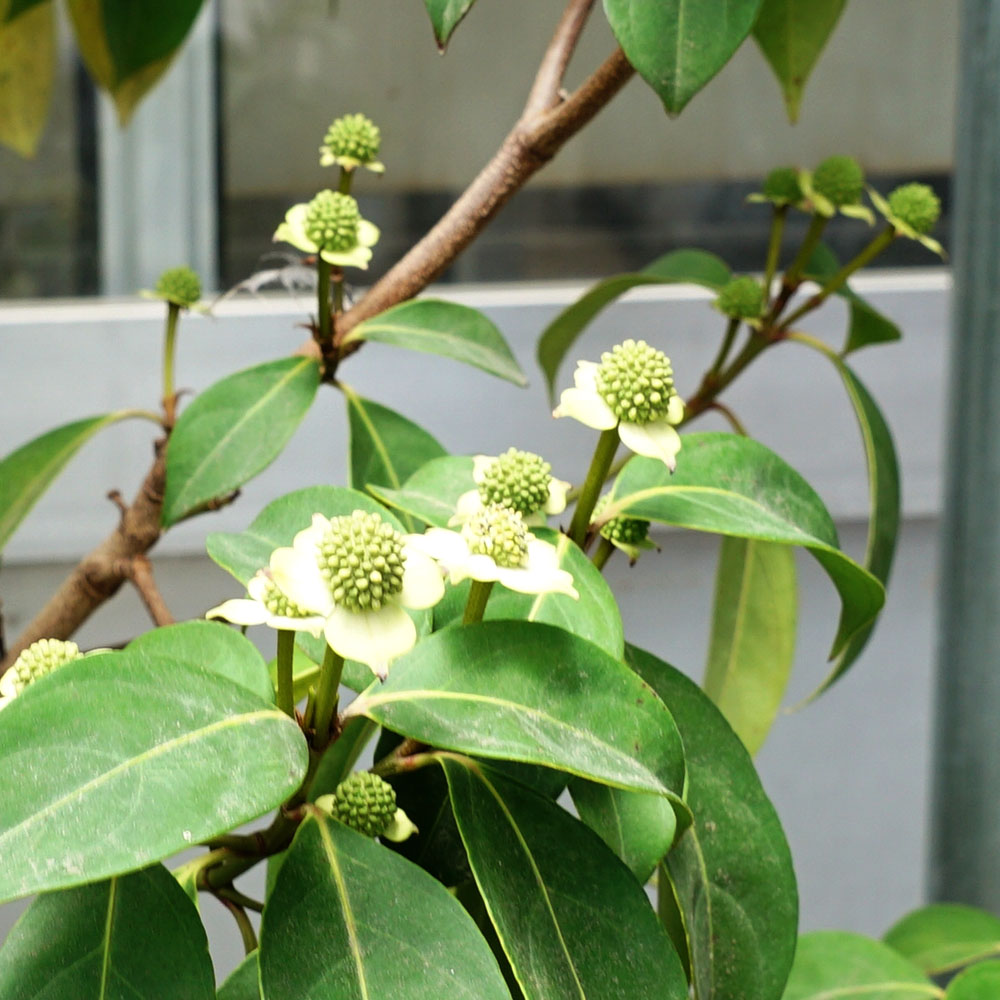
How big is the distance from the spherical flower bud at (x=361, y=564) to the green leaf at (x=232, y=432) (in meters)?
0.20

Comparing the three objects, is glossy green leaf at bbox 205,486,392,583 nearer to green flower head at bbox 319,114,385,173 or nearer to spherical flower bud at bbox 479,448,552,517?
spherical flower bud at bbox 479,448,552,517

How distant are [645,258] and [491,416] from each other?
0.22m

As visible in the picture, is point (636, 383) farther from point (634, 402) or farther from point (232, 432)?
Answer: point (232, 432)

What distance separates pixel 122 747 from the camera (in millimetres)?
267

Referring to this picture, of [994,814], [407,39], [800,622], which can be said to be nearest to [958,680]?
[994,814]

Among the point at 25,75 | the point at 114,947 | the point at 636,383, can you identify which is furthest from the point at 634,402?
the point at 25,75

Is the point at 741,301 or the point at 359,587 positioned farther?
the point at 741,301

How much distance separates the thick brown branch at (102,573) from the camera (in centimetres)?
54

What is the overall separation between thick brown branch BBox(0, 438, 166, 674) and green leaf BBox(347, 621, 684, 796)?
0.27 m

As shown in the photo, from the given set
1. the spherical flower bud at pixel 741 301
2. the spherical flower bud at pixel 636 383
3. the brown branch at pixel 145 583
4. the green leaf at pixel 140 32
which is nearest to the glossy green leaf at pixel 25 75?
the green leaf at pixel 140 32

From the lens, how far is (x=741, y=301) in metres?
0.64

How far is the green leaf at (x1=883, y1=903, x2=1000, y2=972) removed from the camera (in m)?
0.65

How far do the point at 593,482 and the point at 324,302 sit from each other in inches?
7.5

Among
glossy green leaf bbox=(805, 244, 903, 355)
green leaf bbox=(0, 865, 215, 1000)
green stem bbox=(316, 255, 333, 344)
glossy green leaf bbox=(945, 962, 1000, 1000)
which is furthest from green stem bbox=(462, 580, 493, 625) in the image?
glossy green leaf bbox=(805, 244, 903, 355)
